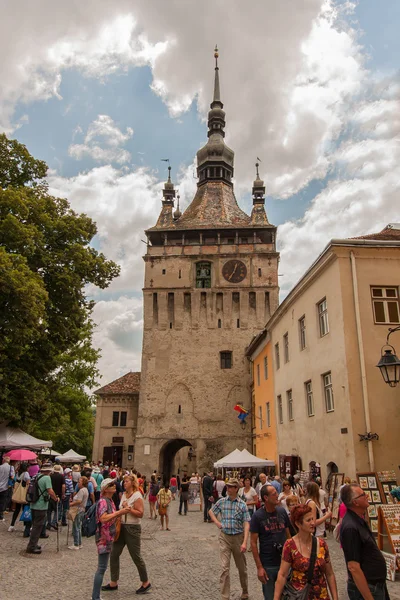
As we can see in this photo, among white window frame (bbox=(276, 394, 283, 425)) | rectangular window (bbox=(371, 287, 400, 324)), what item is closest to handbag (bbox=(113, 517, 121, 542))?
rectangular window (bbox=(371, 287, 400, 324))

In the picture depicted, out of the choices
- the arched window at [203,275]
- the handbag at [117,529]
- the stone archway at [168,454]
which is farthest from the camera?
the arched window at [203,275]

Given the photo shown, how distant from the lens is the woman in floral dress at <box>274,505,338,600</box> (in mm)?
4016

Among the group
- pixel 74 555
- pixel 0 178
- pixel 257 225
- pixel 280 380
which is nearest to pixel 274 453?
pixel 280 380

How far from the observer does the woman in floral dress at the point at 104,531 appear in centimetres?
630

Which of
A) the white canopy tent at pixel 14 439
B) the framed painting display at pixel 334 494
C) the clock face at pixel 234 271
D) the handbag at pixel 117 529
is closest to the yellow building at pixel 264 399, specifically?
the clock face at pixel 234 271

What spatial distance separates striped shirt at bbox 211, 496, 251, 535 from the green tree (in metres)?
11.3

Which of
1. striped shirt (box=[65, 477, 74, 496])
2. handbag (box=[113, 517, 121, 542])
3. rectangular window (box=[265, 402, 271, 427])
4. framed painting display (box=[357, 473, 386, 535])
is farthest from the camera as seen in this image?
rectangular window (box=[265, 402, 271, 427])

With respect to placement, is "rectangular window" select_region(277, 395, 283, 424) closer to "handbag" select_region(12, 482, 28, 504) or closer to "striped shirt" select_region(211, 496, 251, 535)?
"handbag" select_region(12, 482, 28, 504)

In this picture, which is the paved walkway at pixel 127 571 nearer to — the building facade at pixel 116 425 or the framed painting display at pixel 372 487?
the framed painting display at pixel 372 487

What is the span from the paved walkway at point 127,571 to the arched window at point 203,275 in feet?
94.7

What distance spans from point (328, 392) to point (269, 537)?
Result: 1130 centimetres

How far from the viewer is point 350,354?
14.2 metres

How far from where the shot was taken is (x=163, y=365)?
38.3 meters

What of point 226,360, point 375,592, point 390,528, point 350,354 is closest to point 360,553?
point 375,592
